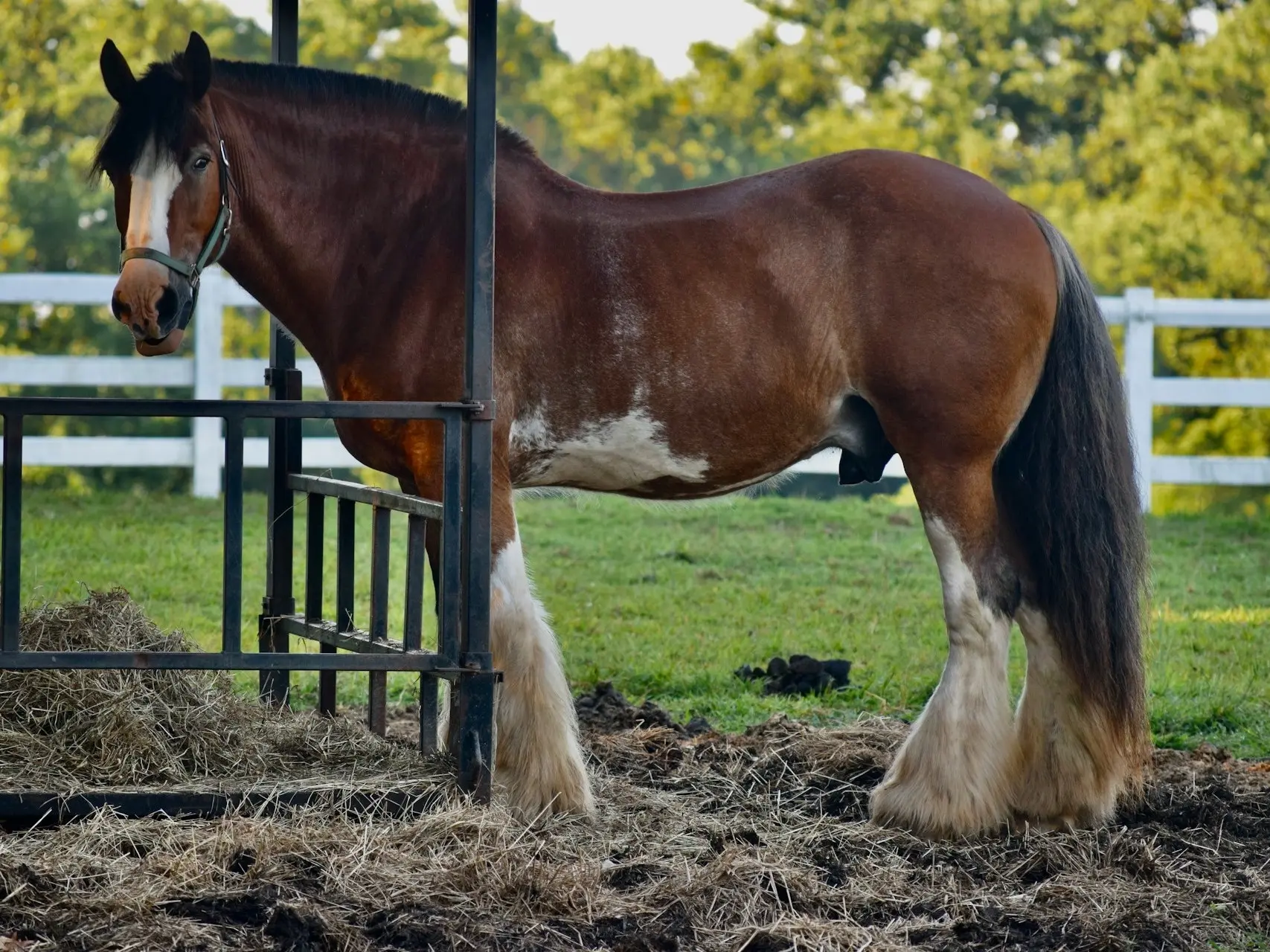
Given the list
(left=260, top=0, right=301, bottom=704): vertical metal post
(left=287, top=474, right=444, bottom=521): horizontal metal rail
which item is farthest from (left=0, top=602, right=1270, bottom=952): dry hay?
(left=287, top=474, right=444, bottom=521): horizontal metal rail

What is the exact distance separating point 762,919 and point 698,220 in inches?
81.5

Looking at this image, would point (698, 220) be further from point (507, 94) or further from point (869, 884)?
point (507, 94)

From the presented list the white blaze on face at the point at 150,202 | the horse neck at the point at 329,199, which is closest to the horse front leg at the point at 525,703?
the horse neck at the point at 329,199

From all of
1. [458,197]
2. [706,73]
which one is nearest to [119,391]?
[458,197]

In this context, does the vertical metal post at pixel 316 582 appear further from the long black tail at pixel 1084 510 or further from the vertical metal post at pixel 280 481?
the long black tail at pixel 1084 510

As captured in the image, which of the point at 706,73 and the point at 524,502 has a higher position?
the point at 706,73

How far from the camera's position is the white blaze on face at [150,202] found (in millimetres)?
4004

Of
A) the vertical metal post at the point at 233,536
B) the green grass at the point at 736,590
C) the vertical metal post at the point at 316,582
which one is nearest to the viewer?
the vertical metal post at the point at 233,536

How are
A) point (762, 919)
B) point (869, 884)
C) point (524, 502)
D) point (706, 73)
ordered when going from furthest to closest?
point (706, 73) < point (524, 502) < point (869, 884) < point (762, 919)

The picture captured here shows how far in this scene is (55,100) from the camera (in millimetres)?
16406

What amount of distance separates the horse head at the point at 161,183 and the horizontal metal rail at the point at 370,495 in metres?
0.67

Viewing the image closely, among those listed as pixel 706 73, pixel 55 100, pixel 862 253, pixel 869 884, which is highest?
pixel 706 73

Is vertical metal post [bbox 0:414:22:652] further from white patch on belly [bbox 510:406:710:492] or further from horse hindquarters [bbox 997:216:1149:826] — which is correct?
horse hindquarters [bbox 997:216:1149:826]

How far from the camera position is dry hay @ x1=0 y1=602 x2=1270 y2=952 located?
319 cm
